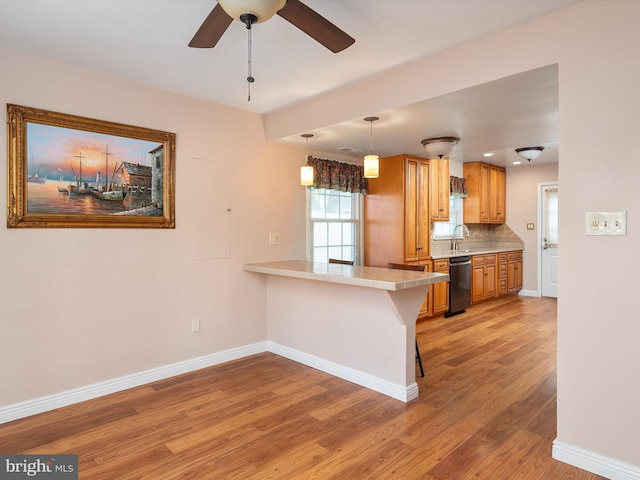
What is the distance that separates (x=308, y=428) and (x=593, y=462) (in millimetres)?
1576

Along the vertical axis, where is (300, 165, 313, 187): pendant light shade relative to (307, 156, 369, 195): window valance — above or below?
below

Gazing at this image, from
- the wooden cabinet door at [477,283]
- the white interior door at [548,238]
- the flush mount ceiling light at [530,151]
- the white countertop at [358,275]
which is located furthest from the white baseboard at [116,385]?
the white interior door at [548,238]

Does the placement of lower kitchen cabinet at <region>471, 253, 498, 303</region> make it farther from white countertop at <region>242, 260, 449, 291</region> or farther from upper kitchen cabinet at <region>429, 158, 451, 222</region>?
white countertop at <region>242, 260, 449, 291</region>

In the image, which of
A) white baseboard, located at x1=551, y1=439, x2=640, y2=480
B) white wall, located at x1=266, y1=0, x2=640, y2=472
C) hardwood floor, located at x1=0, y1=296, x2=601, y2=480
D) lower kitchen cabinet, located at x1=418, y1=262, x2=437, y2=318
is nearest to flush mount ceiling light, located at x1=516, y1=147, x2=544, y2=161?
lower kitchen cabinet, located at x1=418, y1=262, x2=437, y2=318

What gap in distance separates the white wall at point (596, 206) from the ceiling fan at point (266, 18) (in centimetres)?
118

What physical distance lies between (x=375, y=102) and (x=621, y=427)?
2.50m

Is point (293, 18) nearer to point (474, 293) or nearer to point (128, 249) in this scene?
point (128, 249)

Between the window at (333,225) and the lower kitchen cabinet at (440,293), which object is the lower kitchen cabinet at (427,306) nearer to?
the lower kitchen cabinet at (440,293)

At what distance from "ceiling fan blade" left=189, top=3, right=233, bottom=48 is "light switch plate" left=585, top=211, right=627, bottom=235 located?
2.03 meters

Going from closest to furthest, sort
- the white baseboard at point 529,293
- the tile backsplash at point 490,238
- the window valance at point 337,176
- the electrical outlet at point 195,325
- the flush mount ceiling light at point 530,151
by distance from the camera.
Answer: the electrical outlet at point 195,325
the window valance at point 337,176
the flush mount ceiling light at point 530,151
the white baseboard at point 529,293
the tile backsplash at point 490,238

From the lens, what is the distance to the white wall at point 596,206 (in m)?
1.88

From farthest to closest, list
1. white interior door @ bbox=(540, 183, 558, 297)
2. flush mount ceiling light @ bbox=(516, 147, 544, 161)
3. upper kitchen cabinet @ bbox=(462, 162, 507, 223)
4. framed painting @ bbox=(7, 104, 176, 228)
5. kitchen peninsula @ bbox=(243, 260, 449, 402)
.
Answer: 1. white interior door @ bbox=(540, 183, 558, 297)
2. upper kitchen cabinet @ bbox=(462, 162, 507, 223)
3. flush mount ceiling light @ bbox=(516, 147, 544, 161)
4. kitchen peninsula @ bbox=(243, 260, 449, 402)
5. framed painting @ bbox=(7, 104, 176, 228)

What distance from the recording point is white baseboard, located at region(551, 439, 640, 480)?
6.26 feet

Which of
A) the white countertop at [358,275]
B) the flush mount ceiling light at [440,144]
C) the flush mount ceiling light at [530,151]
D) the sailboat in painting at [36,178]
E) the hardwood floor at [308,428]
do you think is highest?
the flush mount ceiling light at [530,151]
